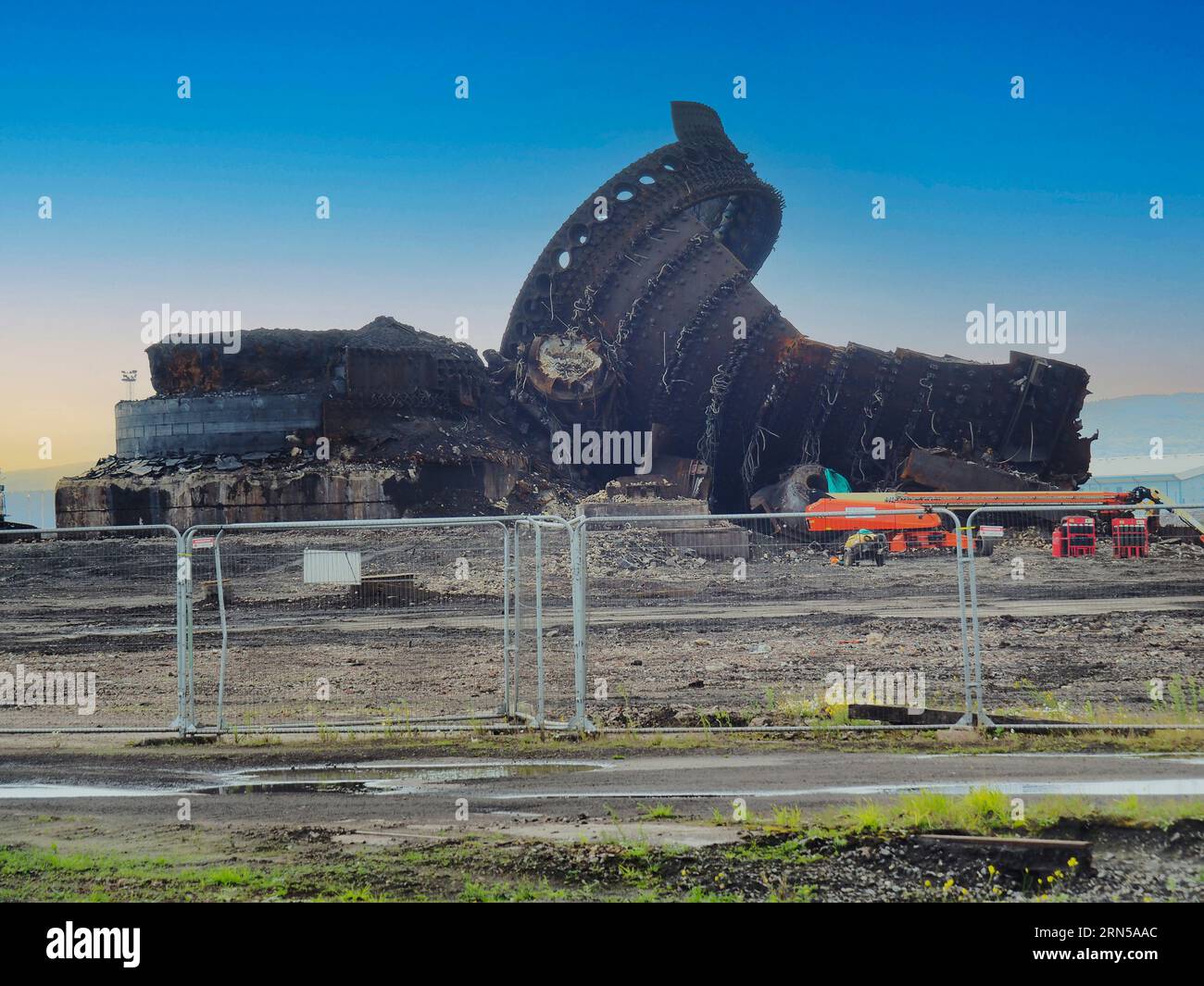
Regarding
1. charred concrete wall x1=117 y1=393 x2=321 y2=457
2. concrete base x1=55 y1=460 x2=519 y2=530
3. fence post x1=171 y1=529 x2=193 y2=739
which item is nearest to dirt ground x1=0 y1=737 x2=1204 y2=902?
fence post x1=171 y1=529 x2=193 y2=739

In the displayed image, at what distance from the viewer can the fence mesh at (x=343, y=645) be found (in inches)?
413

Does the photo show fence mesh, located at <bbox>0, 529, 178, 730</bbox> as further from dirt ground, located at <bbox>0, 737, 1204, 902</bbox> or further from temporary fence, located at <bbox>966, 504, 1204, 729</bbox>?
temporary fence, located at <bbox>966, 504, 1204, 729</bbox>

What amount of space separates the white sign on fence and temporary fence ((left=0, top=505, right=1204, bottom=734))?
0.12 ft

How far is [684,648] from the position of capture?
1261 centimetres

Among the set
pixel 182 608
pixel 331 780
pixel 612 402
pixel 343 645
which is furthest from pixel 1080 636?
pixel 612 402

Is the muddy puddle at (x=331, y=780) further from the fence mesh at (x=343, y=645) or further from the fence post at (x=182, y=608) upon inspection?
the fence post at (x=182, y=608)

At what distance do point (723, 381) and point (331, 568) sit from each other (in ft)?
78.7

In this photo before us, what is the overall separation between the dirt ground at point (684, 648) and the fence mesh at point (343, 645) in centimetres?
3

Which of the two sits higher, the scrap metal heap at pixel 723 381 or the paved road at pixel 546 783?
the scrap metal heap at pixel 723 381

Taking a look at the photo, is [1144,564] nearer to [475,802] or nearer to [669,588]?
[669,588]

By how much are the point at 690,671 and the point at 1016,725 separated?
3013 millimetres

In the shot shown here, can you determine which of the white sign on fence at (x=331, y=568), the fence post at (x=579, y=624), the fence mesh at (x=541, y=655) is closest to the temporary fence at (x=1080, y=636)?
the fence post at (x=579, y=624)

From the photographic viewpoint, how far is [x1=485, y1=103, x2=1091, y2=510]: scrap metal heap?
3384cm

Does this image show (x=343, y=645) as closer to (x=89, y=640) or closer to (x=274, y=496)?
(x=89, y=640)
